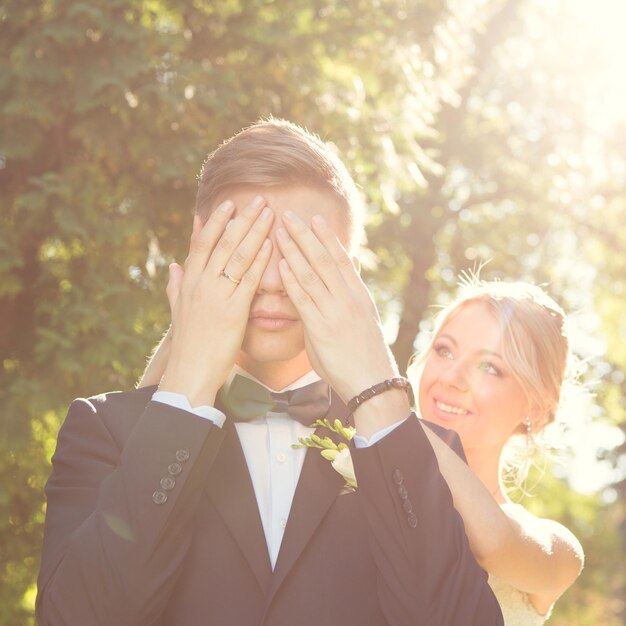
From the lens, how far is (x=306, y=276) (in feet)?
8.69

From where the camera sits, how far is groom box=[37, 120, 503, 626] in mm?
2377

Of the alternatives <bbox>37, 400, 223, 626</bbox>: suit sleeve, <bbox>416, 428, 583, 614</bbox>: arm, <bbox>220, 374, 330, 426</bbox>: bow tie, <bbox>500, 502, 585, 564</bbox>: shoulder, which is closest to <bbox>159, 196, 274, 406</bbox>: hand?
<bbox>37, 400, 223, 626</bbox>: suit sleeve

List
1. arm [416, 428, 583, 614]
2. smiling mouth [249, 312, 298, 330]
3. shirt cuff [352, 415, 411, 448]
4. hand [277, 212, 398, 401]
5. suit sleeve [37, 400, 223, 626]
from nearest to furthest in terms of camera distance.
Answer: suit sleeve [37, 400, 223, 626], shirt cuff [352, 415, 411, 448], hand [277, 212, 398, 401], smiling mouth [249, 312, 298, 330], arm [416, 428, 583, 614]

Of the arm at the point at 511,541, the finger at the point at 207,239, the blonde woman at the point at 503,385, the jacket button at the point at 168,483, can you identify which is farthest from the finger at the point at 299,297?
the blonde woman at the point at 503,385

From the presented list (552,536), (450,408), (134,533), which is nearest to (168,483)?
(134,533)

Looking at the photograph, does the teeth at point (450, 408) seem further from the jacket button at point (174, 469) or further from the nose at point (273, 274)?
the jacket button at point (174, 469)

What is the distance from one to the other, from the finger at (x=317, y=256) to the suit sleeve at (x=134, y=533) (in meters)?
0.57

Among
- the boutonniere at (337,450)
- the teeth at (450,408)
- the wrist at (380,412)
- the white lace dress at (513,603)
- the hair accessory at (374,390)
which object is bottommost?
the white lace dress at (513,603)

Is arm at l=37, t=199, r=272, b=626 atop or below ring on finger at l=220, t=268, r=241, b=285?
below

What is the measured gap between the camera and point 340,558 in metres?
2.66

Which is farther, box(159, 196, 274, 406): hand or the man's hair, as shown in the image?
the man's hair

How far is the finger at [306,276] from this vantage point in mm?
2641

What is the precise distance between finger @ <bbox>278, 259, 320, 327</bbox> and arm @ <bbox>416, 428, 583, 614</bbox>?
0.75 meters

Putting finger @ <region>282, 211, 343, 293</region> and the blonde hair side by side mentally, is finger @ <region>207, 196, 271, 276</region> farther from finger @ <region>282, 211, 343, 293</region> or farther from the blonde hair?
the blonde hair
